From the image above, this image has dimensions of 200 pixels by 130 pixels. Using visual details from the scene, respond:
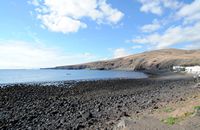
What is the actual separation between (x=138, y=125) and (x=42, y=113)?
10.5 meters

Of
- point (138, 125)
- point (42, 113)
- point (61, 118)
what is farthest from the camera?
point (42, 113)

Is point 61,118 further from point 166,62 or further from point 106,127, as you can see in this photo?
point 166,62

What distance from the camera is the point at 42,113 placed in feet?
71.2

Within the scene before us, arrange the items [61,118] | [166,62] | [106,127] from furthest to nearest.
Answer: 1. [166,62]
2. [61,118]
3. [106,127]

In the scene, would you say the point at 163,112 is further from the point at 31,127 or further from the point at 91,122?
the point at 31,127

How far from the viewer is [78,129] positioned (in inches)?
623

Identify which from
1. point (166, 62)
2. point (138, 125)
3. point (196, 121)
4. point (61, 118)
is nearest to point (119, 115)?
point (61, 118)

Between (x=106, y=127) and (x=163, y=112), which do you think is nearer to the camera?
(x=106, y=127)

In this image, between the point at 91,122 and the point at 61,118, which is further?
the point at 61,118

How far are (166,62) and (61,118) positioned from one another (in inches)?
6993

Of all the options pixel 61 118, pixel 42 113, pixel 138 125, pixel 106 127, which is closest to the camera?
pixel 138 125

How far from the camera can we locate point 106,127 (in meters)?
15.5

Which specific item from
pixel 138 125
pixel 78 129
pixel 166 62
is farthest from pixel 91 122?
pixel 166 62

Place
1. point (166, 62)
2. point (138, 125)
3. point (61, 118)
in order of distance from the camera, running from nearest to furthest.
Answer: point (138, 125) → point (61, 118) → point (166, 62)
